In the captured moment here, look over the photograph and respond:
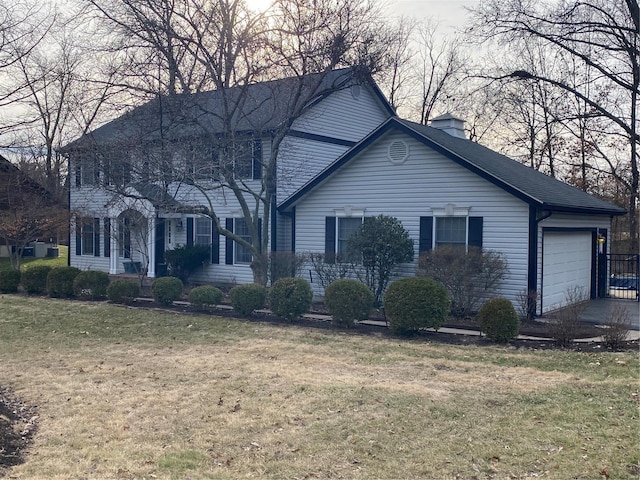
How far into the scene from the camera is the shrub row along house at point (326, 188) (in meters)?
14.4

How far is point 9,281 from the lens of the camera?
1886cm

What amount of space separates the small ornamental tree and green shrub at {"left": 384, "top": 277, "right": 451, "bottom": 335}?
142 inches

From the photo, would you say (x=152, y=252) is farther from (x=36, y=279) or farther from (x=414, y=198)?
(x=414, y=198)

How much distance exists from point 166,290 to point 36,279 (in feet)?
17.2

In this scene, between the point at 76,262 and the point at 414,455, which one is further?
the point at 76,262

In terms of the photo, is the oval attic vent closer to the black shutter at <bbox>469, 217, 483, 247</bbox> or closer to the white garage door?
the black shutter at <bbox>469, 217, 483, 247</bbox>

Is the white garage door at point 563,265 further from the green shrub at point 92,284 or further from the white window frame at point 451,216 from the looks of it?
the green shrub at point 92,284

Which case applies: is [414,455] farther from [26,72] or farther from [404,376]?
[26,72]

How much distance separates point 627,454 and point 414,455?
5.59 feet

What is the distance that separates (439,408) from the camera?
664cm

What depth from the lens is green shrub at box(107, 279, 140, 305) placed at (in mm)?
15836

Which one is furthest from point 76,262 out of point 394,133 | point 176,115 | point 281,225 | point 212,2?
point 394,133

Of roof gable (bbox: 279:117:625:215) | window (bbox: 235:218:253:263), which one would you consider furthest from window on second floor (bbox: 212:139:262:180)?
roof gable (bbox: 279:117:625:215)

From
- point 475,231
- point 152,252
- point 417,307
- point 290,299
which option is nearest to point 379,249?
point 475,231
